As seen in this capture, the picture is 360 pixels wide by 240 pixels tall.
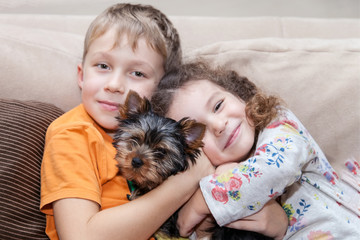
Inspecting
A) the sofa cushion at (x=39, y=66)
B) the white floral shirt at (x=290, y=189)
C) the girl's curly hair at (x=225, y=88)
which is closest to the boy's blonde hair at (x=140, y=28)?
the girl's curly hair at (x=225, y=88)

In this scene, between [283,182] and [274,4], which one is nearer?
[283,182]

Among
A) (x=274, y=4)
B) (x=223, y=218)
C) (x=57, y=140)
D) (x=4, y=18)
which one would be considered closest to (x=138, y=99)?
(x=57, y=140)

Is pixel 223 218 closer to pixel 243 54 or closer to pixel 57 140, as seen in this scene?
pixel 57 140

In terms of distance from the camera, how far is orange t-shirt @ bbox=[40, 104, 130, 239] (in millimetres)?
1850

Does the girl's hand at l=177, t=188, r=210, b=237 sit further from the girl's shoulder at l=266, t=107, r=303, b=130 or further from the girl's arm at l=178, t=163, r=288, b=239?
the girl's shoulder at l=266, t=107, r=303, b=130

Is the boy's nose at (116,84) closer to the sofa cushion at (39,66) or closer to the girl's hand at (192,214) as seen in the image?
the sofa cushion at (39,66)

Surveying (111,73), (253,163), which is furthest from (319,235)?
(111,73)

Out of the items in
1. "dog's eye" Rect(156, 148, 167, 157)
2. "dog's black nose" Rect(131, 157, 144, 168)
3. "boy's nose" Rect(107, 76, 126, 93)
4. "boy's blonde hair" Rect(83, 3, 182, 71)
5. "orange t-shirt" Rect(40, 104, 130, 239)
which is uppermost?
"boy's blonde hair" Rect(83, 3, 182, 71)

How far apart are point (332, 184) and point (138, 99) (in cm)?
128

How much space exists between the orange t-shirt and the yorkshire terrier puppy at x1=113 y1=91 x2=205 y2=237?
15 cm

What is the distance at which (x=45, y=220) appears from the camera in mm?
1995

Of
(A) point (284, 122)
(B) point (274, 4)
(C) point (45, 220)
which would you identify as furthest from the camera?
(B) point (274, 4)

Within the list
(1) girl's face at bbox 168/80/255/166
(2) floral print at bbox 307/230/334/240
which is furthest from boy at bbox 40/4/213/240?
(2) floral print at bbox 307/230/334/240

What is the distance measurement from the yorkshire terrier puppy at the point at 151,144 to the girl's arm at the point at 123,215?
0.09 metres
